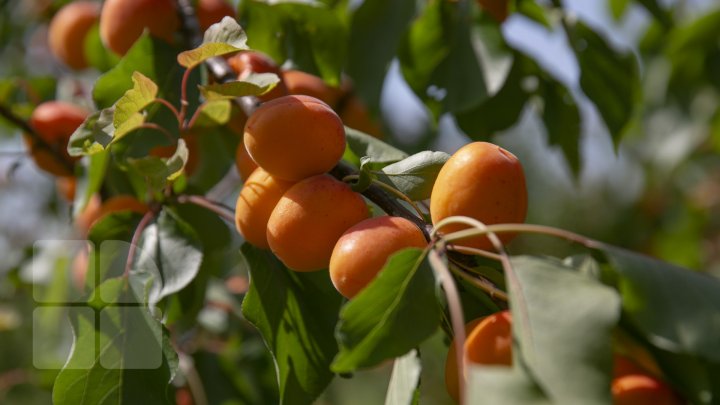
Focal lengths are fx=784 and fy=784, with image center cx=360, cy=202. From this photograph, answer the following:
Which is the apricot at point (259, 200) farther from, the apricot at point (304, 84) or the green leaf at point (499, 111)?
the green leaf at point (499, 111)

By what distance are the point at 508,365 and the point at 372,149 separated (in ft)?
1.00

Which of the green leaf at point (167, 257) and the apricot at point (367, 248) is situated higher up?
the apricot at point (367, 248)

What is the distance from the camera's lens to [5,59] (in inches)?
80.3

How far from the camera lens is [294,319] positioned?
786 mm

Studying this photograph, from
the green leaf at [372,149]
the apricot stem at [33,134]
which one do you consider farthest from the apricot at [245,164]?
the apricot stem at [33,134]

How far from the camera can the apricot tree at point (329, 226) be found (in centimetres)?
55

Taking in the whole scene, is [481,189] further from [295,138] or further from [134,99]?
[134,99]

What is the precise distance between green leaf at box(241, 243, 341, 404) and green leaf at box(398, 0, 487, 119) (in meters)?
0.40

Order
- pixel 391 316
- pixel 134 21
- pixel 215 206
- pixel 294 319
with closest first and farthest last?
pixel 391 316 → pixel 294 319 → pixel 215 206 → pixel 134 21

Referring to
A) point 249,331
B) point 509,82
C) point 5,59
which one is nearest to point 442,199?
point 509,82

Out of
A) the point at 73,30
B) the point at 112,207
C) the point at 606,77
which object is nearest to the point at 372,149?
the point at 112,207

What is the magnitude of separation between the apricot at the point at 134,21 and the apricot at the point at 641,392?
0.71 metres

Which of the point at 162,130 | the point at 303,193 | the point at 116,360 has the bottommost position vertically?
the point at 116,360

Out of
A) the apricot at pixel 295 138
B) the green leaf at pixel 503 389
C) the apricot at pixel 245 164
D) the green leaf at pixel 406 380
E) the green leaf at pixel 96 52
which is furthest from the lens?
the green leaf at pixel 96 52
